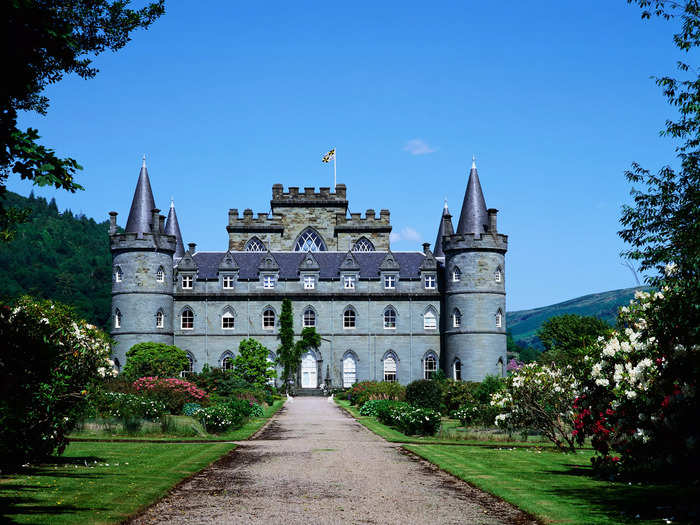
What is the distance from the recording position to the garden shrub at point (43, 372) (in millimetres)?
13672

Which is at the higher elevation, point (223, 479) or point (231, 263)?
point (231, 263)

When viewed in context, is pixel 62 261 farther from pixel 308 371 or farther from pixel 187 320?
pixel 308 371

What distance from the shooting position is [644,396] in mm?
13336

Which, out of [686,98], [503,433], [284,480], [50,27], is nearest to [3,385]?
[50,27]

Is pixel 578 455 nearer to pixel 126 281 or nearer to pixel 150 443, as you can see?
pixel 150 443

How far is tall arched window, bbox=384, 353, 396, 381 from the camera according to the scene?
56500 mm

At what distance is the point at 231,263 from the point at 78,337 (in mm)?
41139

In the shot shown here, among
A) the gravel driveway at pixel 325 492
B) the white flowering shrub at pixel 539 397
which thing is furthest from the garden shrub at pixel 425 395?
the gravel driveway at pixel 325 492

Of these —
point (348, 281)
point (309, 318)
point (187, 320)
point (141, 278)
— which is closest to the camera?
point (141, 278)

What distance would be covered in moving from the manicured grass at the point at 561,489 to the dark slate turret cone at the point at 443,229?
42.8 meters

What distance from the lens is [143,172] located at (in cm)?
5522

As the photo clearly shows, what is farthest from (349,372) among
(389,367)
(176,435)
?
(176,435)

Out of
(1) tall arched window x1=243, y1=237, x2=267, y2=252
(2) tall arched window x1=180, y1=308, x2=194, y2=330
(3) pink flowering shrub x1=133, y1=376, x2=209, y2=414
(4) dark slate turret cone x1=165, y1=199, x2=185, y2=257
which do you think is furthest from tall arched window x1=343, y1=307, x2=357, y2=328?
(3) pink flowering shrub x1=133, y1=376, x2=209, y2=414

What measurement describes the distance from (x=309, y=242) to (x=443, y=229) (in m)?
11.4
